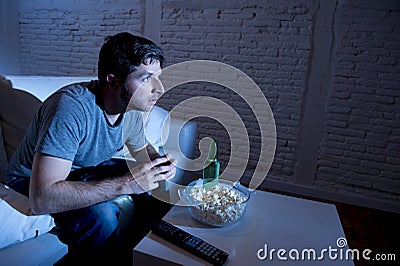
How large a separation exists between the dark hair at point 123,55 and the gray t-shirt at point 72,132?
0.39 feet

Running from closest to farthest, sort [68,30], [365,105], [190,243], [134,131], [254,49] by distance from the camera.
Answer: [190,243]
[134,131]
[365,105]
[254,49]
[68,30]

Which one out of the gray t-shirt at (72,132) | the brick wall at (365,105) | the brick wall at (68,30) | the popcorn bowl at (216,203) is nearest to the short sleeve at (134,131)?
the gray t-shirt at (72,132)

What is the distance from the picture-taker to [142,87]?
48.8 inches

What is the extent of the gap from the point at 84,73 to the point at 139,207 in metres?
2.08

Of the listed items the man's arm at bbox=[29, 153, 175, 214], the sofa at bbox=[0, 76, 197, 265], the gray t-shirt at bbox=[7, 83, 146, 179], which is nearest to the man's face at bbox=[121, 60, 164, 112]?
the gray t-shirt at bbox=[7, 83, 146, 179]


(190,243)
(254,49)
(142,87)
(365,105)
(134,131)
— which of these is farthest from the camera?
(254,49)

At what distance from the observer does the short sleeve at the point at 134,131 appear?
1424 millimetres

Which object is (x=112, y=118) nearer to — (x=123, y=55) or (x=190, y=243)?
(x=123, y=55)

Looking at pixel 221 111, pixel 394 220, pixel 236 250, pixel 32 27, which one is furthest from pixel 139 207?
pixel 32 27

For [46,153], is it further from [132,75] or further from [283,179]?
[283,179]

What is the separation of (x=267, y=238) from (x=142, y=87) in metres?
0.72

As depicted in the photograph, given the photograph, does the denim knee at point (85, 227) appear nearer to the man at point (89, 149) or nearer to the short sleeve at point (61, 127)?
the man at point (89, 149)

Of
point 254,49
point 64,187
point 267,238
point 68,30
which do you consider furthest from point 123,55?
point 68,30

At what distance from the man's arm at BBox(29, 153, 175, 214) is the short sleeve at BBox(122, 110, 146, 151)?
0.33 m
